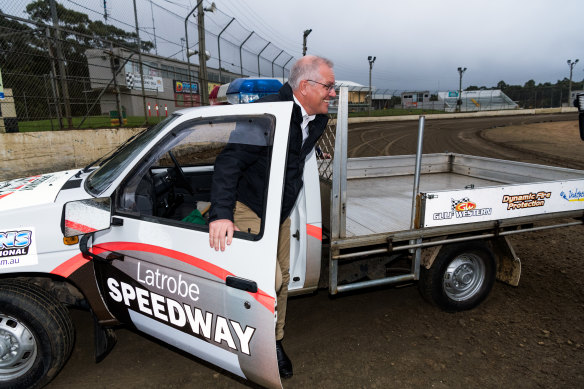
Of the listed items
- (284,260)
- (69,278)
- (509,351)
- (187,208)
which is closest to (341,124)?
(284,260)

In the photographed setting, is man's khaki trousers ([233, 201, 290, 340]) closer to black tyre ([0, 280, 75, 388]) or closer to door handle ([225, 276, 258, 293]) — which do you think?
door handle ([225, 276, 258, 293])

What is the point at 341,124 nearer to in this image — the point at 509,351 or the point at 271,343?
the point at 271,343

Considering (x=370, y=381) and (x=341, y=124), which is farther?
(x=370, y=381)

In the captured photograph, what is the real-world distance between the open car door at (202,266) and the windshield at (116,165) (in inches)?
3.6

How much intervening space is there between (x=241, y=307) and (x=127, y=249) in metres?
0.84

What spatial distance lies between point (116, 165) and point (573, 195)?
12.6 ft

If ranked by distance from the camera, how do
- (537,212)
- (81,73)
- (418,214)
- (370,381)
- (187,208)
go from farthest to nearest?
(81,73) < (187,208) < (537,212) < (418,214) < (370,381)

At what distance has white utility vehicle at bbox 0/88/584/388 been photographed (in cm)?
200

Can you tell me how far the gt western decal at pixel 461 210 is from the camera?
9.52 ft

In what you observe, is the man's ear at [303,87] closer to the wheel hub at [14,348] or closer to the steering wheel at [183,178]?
the steering wheel at [183,178]

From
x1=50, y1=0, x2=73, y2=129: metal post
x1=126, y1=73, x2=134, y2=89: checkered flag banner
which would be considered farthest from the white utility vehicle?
x1=126, y1=73, x2=134, y2=89: checkered flag banner

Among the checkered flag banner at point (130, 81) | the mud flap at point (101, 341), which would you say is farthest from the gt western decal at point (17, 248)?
the checkered flag banner at point (130, 81)

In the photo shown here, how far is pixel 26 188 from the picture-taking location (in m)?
2.63

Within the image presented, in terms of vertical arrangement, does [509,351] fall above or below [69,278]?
below
